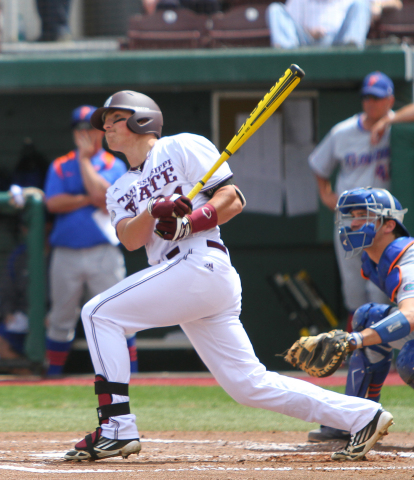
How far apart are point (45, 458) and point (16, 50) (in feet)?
15.3

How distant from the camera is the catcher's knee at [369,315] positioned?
10.9ft

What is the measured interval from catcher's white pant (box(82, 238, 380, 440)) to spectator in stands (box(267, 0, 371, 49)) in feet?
12.7

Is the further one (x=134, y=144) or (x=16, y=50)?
(x=16, y=50)

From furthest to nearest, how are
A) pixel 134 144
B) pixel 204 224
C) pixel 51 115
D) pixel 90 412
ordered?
pixel 51 115, pixel 90 412, pixel 134 144, pixel 204 224

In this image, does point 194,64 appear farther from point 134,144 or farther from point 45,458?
point 45,458

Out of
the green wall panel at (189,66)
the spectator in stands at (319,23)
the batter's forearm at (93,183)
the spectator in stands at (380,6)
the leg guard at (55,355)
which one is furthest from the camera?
the spectator in stands at (380,6)

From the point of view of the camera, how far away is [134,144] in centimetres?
323

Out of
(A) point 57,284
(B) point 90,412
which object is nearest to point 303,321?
(A) point 57,284

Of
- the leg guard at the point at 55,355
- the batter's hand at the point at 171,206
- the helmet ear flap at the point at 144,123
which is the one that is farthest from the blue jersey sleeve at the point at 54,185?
the batter's hand at the point at 171,206

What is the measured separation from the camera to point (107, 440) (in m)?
2.86

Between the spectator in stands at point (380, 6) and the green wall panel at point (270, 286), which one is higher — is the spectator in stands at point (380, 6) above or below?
above

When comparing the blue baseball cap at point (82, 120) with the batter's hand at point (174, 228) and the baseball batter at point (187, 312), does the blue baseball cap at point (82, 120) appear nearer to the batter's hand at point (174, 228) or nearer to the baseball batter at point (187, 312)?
the baseball batter at point (187, 312)

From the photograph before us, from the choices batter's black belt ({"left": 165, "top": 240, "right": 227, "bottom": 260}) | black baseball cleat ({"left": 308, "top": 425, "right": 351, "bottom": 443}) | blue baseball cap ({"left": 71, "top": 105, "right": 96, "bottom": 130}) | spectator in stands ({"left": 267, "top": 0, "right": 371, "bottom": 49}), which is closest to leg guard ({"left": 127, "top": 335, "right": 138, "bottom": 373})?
blue baseball cap ({"left": 71, "top": 105, "right": 96, "bottom": 130})

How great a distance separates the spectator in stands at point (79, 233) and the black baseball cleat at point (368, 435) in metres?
3.05
